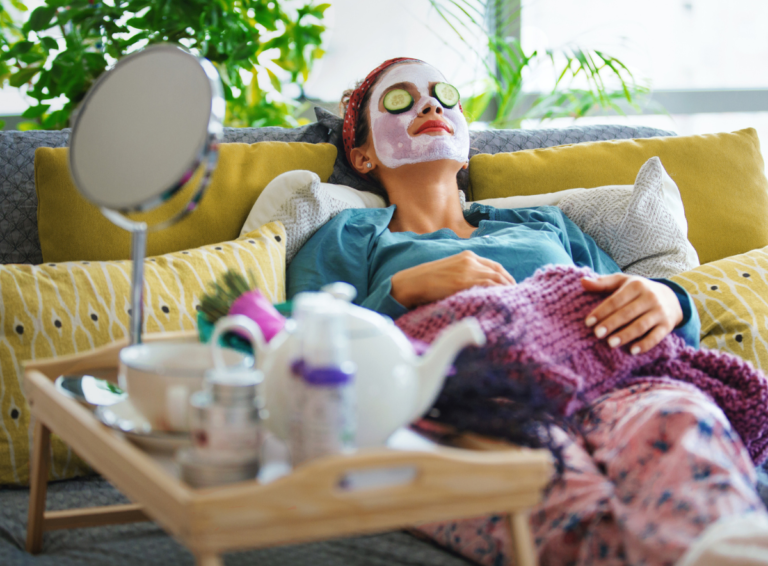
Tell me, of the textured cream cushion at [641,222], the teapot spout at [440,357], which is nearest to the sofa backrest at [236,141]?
the textured cream cushion at [641,222]

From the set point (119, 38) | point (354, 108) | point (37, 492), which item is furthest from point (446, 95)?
point (37, 492)

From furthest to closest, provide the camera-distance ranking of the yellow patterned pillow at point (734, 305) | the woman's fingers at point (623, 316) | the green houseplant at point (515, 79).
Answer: the green houseplant at point (515, 79), the yellow patterned pillow at point (734, 305), the woman's fingers at point (623, 316)

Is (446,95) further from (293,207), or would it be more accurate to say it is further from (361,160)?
(293,207)

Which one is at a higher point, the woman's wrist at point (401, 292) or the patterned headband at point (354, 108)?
the patterned headband at point (354, 108)

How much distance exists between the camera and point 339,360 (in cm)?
54

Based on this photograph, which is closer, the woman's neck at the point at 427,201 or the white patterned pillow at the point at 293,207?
the white patterned pillow at the point at 293,207

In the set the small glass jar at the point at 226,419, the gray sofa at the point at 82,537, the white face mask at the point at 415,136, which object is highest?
the white face mask at the point at 415,136

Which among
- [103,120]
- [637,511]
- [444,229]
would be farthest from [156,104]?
[444,229]

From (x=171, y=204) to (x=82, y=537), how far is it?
2.17ft

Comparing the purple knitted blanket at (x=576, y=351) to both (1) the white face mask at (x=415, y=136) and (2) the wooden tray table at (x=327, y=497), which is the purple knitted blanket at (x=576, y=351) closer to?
(2) the wooden tray table at (x=327, y=497)

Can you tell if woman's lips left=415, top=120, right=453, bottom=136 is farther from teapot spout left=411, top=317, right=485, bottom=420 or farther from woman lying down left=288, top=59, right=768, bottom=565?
teapot spout left=411, top=317, right=485, bottom=420

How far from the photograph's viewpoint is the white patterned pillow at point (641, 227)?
4.80ft

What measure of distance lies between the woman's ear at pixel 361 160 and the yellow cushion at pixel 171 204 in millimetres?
128

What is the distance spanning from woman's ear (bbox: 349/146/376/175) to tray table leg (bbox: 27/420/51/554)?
101cm
